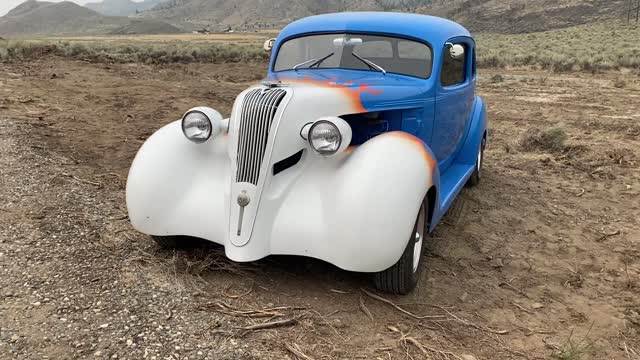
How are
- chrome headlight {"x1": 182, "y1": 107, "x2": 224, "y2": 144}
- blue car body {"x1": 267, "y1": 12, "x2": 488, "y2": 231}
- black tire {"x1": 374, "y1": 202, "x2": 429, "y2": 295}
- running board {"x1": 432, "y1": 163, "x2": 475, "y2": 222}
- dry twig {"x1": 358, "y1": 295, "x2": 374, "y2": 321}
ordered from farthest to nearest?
running board {"x1": 432, "y1": 163, "x2": 475, "y2": 222} → blue car body {"x1": 267, "y1": 12, "x2": 488, "y2": 231} → chrome headlight {"x1": 182, "y1": 107, "x2": 224, "y2": 144} → black tire {"x1": 374, "y1": 202, "x2": 429, "y2": 295} → dry twig {"x1": 358, "y1": 295, "x2": 374, "y2": 321}

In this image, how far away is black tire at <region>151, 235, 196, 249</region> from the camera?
11.8ft

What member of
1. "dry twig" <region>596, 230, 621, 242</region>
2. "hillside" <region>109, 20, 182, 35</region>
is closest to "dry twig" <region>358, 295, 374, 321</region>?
"dry twig" <region>596, 230, 621, 242</region>

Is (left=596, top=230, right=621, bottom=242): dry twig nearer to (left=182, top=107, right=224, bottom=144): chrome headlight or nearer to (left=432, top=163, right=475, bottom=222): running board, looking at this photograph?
(left=432, top=163, right=475, bottom=222): running board

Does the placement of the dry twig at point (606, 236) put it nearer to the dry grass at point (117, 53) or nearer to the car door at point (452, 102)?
the car door at point (452, 102)

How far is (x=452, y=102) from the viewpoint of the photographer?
480 centimetres

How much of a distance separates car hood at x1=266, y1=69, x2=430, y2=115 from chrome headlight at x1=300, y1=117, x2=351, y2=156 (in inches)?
10.8

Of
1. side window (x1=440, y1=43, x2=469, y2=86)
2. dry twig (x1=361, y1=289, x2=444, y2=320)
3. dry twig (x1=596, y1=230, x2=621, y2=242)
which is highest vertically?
side window (x1=440, y1=43, x2=469, y2=86)

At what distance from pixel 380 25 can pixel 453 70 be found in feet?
3.09

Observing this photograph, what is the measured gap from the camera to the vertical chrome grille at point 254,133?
3156mm

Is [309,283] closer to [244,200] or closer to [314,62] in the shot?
[244,200]

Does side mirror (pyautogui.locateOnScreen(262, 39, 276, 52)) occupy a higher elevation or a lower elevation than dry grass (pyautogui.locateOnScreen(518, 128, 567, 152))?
higher

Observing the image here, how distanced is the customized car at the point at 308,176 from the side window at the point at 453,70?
1.31 ft

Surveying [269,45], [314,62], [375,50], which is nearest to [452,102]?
[375,50]

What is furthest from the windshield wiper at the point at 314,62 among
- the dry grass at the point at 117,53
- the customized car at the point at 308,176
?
the dry grass at the point at 117,53
